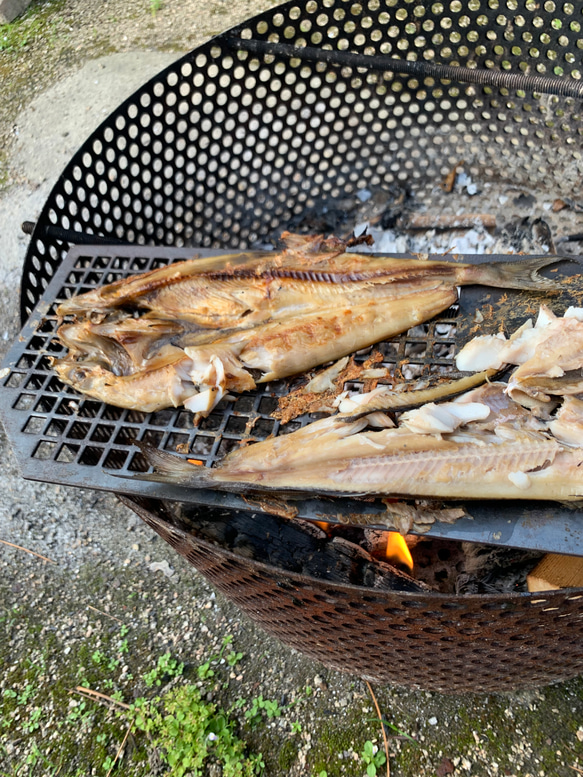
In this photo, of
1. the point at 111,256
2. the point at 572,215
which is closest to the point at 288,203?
the point at 111,256

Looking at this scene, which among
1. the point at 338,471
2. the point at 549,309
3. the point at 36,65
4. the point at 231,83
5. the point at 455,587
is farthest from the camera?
the point at 36,65

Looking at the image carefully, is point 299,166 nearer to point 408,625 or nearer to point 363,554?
point 363,554

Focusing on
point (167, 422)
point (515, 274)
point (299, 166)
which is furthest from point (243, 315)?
point (299, 166)

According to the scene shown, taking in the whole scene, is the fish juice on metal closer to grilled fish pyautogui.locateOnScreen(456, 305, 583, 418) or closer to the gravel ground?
grilled fish pyautogui.locateOnScreen(456, 305, 583, 418)

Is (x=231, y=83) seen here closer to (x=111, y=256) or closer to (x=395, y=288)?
(x=111, y=256)

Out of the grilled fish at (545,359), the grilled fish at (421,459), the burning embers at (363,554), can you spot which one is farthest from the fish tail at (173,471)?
the grilled fish at (545,359)

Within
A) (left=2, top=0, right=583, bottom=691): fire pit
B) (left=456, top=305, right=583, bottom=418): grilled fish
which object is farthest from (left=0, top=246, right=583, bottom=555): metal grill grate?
(left=456, top=305, right=583, bottom=418): grilled fish
